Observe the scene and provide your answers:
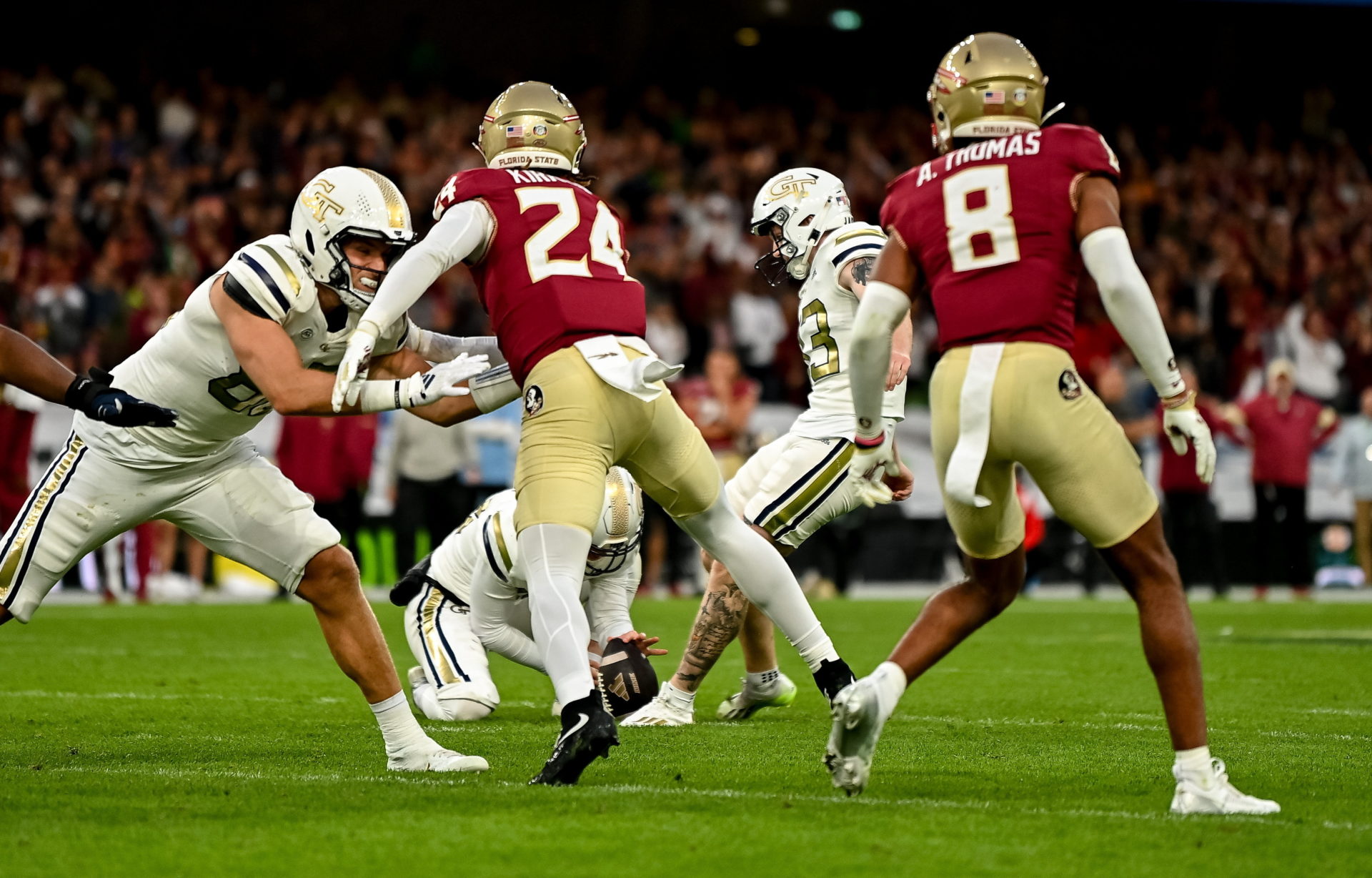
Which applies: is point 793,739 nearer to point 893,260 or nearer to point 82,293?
point 893,260

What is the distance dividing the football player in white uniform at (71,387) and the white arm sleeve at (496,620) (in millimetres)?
2002

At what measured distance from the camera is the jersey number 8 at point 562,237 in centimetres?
509

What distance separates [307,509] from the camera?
18.0 feet

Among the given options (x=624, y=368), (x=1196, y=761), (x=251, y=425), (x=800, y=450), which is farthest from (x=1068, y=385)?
(x=251, y=425)

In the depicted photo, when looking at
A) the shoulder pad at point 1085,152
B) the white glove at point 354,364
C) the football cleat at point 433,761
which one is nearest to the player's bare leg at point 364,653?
the football cleat at point 433,761

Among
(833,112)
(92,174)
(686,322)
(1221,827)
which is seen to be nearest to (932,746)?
(1221,827)

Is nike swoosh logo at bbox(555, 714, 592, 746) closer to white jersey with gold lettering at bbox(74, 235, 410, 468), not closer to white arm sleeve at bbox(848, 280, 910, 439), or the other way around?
white arm sleeve at bbox(848, 280, 910, 439)

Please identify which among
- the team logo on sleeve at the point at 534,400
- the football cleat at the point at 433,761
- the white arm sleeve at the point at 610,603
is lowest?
the football cleat at the point at 433,761

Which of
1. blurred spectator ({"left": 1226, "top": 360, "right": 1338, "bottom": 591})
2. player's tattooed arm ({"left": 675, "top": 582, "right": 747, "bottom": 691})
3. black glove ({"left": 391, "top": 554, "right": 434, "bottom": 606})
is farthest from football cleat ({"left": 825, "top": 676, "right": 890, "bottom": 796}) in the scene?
blurred spectator ({"left": 1226, "top": 360, "right": 1338, "bottom": 591})

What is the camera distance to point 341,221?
5203 mm

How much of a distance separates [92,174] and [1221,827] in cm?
1546

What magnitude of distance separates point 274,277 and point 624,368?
1089 mm

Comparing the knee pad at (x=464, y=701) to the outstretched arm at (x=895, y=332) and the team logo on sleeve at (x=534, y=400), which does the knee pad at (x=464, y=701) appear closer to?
the outstretched arm at (x=895, y=332)

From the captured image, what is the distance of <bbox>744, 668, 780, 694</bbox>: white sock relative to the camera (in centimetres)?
683
